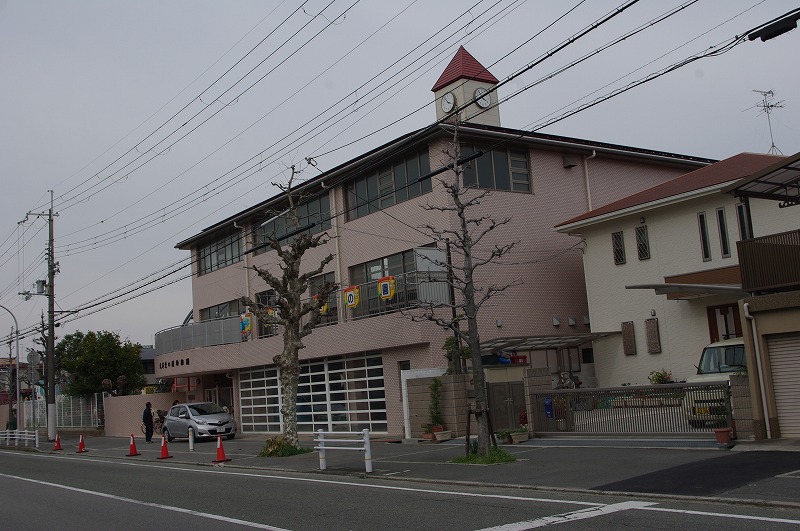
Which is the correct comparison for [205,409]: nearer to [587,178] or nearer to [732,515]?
[587,178]

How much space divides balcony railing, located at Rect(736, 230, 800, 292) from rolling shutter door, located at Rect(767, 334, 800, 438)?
1.09m

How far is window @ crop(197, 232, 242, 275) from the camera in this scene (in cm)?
3681

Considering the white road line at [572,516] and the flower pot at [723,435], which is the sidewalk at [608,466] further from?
the white road line at [572,516]

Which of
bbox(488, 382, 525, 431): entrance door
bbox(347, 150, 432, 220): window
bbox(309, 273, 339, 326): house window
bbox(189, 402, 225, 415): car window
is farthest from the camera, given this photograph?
bbox(189, 402, 225, 415): car window

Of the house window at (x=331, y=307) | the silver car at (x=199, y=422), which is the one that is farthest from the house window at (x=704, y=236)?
the silver car at (x=199, y=422)

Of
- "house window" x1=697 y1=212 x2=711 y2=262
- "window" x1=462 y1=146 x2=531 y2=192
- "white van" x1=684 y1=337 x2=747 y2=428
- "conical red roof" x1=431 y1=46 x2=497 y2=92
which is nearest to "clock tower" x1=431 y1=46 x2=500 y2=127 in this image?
"conical red roof" x1=431 y1=46 x2=497 y2=92

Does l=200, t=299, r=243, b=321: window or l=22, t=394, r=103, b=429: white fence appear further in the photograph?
l=22, t=394, r=103, b=429: white fence

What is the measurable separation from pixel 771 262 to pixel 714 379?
3.05m

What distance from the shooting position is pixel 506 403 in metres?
21.9

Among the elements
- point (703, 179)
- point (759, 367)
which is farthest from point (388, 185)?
point (759, 367)

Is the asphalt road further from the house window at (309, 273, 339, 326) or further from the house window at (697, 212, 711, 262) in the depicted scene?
the house window at (697, 212, 711, 262)

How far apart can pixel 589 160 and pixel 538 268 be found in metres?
Answer: 5.01

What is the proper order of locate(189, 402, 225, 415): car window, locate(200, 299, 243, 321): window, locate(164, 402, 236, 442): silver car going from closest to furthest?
1. locate(164, 402, 236, 442): silver car
2. locate(189, 402, 225, 415): car window
3. locate(200, 299, 243, 321): window

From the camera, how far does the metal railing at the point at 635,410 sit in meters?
16.2
